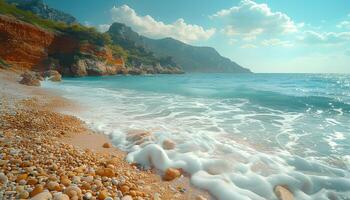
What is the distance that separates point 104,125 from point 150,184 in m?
4.07

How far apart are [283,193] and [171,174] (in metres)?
1.94

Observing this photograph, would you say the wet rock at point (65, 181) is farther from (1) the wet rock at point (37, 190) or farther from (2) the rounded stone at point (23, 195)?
(2) the rounded stone at point (23, 195)

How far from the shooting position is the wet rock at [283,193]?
11.3 feet

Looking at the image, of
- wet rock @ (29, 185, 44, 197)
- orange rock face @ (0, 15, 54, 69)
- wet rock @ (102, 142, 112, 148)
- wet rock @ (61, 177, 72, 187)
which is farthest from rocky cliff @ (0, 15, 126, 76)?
wet rock @ (29, 185, 44, 197)

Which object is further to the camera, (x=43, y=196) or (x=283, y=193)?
(x=283, y=193)

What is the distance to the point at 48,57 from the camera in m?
42.4

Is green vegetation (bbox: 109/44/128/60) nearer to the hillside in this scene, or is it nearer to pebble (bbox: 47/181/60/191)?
the hillside

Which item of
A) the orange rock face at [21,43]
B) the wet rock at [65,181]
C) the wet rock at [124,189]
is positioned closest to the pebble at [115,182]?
the wet rock at [124,189]

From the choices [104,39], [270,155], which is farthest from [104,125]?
[104,39]

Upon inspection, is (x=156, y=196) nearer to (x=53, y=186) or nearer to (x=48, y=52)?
(x=53, y=186)

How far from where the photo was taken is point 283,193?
138 inches

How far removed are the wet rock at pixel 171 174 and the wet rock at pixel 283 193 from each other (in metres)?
1.73

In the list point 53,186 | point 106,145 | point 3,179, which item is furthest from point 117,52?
point 53,186

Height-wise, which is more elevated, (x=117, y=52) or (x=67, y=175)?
(x=117, y=52)
